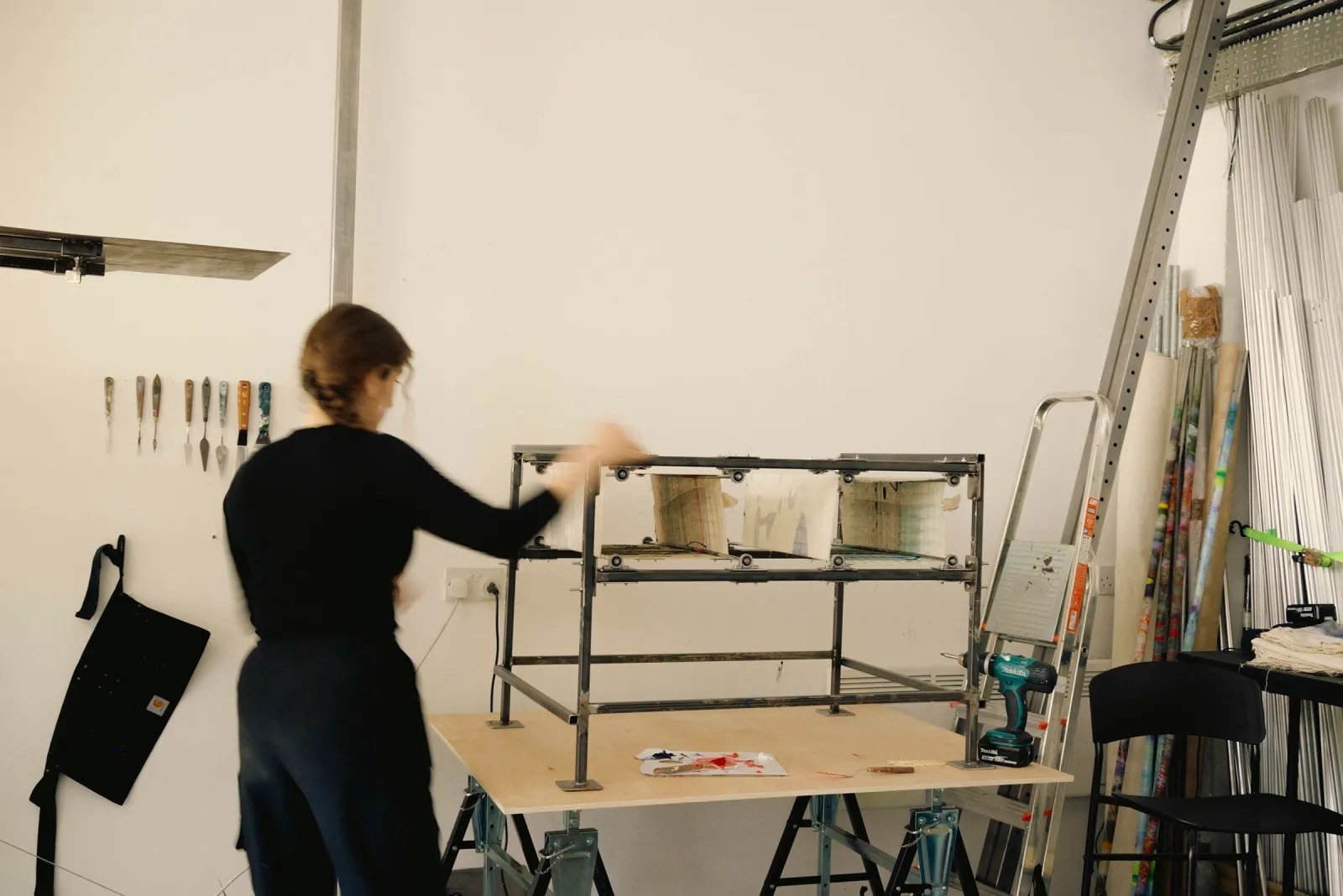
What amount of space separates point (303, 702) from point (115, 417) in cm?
137

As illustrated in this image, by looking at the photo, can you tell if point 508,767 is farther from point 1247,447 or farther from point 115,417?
point 1247,447

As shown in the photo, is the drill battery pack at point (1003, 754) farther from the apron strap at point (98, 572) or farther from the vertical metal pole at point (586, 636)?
the apron strap at point (98, 572)

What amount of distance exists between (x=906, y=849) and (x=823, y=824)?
→ 0.44m

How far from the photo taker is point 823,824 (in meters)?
3.00

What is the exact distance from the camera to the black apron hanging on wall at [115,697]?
9.24ft

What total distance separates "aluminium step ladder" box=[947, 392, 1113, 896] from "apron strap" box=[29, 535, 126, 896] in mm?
2111

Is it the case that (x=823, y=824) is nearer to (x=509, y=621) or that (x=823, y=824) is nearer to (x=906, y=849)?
(x=906, y=849)

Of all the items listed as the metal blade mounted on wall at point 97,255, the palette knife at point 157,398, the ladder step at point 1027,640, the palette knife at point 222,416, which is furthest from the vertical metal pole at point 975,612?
the palette knife at point 157,398

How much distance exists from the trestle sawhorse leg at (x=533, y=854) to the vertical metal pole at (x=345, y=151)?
1272mm

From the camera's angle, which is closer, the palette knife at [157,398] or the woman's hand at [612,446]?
the woman's hand at [612,446]

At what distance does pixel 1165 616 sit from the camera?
11.8ft

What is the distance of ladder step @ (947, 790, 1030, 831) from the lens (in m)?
3.02

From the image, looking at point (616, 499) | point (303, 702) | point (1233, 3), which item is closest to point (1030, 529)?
point (616, 499)

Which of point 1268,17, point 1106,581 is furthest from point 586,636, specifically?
point 1268,17
